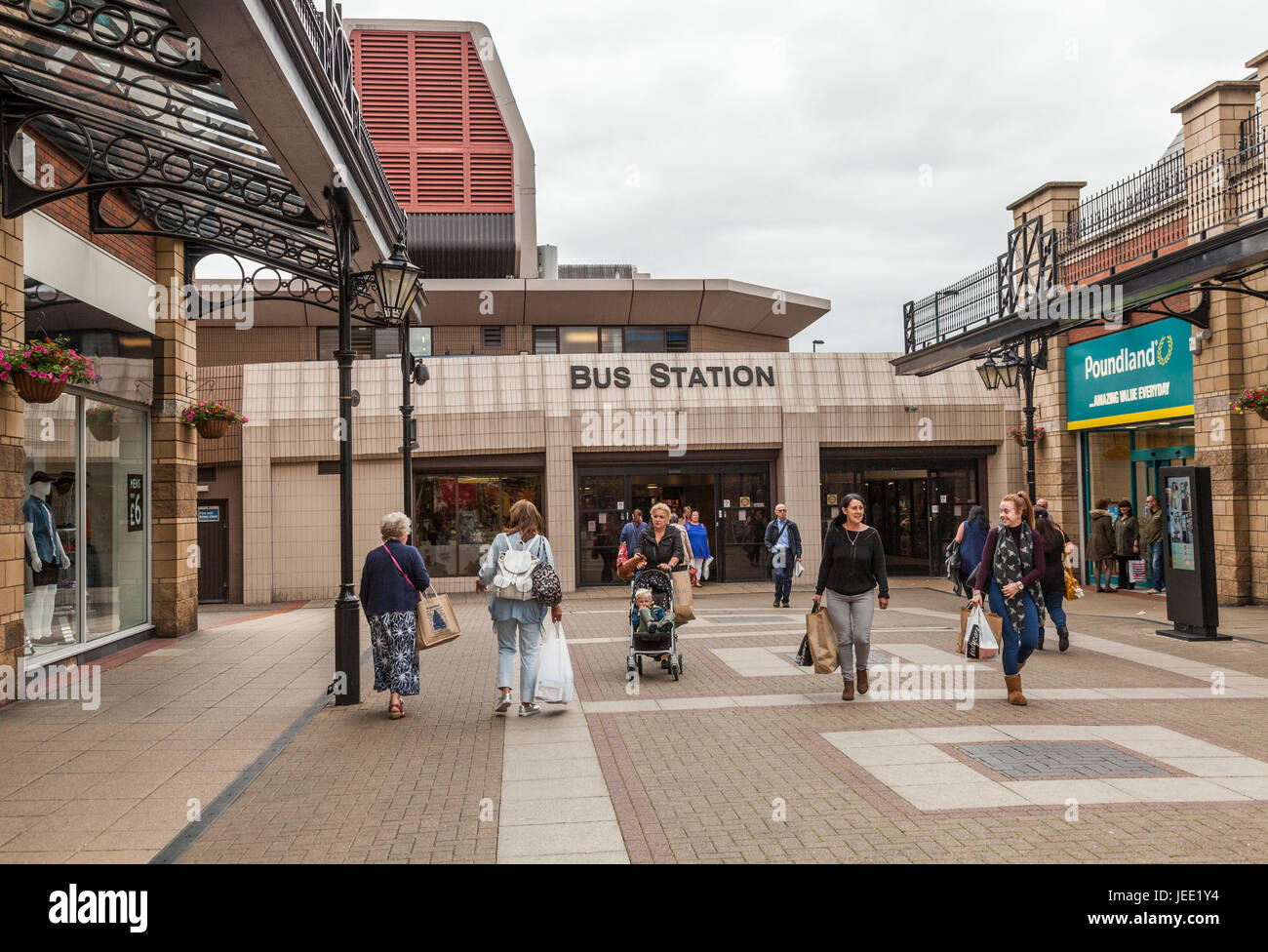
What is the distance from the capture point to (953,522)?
899 inches

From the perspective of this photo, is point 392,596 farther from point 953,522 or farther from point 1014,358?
point 953,522

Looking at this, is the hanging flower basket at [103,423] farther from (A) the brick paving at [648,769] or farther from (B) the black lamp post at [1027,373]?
(B) the black lamp post at [1027,373]

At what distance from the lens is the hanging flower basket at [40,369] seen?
8.66m

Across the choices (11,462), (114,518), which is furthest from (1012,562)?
(114,518)

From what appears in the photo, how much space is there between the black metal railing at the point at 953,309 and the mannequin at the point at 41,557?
1405 cm

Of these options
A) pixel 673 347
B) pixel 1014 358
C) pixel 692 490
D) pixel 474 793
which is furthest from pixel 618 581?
pixel 474 793

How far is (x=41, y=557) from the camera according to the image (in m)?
10.3

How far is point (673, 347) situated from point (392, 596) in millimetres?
18135

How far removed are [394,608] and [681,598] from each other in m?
2.94

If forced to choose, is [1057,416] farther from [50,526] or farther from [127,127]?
[50,526]

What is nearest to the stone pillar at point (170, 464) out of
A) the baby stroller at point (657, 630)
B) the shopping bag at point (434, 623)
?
the shopping bag at point (434, 623)

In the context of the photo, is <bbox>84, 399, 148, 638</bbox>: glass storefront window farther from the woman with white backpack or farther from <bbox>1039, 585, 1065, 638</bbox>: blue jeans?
<bbox>1039, 585, 1065, 638</bbox>: blue jeans

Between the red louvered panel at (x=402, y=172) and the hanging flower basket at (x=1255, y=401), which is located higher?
the red louvered panel at (x=402, y=172)

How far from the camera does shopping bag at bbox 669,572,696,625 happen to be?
9.71 meters
